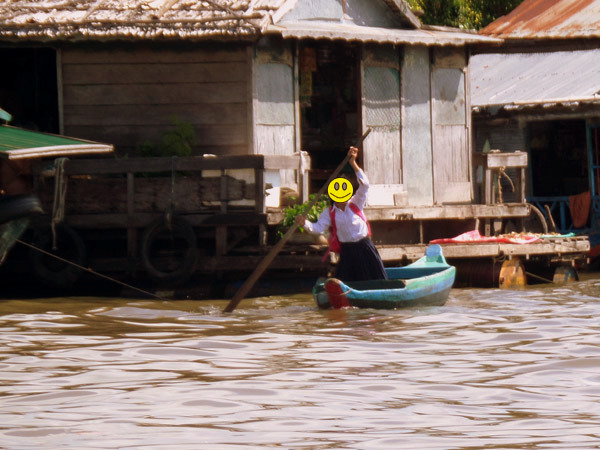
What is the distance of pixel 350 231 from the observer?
11.9 meters

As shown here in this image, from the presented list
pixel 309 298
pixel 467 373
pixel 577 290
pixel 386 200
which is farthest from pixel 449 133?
pixel 467 373

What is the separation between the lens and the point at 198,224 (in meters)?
13.2

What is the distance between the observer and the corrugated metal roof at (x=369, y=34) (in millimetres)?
14562

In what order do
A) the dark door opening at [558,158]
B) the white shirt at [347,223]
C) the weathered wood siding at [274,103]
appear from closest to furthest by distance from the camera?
1. the white shirt at [347,223]
2. the weathered wood siding at [274,103]
3. the dark door opening at [558,158]

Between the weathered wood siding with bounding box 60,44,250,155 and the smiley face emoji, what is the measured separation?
2984mm

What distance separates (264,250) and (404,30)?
478cm

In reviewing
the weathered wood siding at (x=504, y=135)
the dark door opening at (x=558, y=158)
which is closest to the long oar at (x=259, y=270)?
the weathered wood siding at (x=504, y=135)

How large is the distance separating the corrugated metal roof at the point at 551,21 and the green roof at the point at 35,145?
1266cm

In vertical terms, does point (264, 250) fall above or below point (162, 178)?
below

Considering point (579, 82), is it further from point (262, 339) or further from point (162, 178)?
point (262, 339)

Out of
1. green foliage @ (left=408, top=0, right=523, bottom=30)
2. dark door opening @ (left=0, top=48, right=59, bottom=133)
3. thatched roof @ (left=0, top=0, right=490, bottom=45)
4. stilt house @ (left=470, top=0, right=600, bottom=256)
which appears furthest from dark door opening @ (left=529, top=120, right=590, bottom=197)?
dark door opening @ (left=0, top=48, right=59, bottom=133)

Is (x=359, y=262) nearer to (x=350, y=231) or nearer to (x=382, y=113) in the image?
(x=350, y=231)

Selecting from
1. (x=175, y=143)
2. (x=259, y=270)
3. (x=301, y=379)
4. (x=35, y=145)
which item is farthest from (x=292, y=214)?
(x=301, y=379)

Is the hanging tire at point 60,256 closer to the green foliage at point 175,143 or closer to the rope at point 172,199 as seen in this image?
the rope at point 172,199
